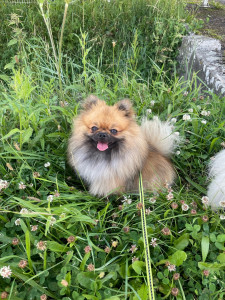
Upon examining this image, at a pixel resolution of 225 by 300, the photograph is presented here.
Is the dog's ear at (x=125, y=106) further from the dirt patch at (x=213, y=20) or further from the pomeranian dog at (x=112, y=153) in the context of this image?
the dirt patch at (x=213, y=20)

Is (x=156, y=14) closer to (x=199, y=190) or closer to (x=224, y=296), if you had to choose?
(x=199, y=190)

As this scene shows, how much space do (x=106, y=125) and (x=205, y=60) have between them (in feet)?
6.65

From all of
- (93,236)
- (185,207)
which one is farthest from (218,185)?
(93,236)

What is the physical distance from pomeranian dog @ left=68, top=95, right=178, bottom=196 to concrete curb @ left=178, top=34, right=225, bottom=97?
1.25 metres

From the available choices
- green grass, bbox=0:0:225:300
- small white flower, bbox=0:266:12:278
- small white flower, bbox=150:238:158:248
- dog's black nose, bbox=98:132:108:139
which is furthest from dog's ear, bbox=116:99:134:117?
small white flower, bbox=0:266:12:278

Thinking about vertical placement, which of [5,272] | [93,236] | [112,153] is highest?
[112,153]

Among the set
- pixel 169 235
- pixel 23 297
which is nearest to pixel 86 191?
pixel 169 235

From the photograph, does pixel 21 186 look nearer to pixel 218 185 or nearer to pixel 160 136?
pixel 160 136

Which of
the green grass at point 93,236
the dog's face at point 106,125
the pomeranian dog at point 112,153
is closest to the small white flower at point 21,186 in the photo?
the green grass at point 93,236

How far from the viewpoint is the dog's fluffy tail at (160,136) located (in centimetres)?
198

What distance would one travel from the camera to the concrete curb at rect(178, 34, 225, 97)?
2.75m

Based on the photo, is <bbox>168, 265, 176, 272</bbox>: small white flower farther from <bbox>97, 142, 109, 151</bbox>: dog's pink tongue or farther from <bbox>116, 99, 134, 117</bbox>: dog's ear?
<bbox>116, 99, 134, 117</bbox>: dog's ear

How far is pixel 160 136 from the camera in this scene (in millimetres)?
1983

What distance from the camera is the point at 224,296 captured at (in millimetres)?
1256
